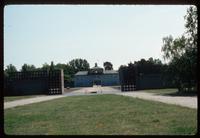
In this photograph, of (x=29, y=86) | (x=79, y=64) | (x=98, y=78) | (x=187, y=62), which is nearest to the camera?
(x=187, y=62)

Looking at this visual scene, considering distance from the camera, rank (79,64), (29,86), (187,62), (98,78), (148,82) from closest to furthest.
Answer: (187,62)
(29,86)
(148,82)
(98,78)
(79,64)

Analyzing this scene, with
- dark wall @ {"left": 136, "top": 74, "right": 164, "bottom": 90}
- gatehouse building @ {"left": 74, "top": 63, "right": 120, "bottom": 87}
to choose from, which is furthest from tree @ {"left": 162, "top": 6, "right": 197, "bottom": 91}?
gatehouse building @ {"left": 74, "top": 63, "right": 120, "bottom": 87}

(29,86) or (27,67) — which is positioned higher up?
(27,67)

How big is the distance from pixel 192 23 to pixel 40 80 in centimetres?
3529

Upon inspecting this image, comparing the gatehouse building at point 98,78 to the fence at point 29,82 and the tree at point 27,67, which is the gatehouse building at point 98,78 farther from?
the fence at point 29,82

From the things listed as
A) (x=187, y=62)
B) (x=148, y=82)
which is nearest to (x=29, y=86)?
(x=148, y=82)

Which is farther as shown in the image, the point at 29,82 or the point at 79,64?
the point at 79,64

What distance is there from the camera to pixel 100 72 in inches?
4739

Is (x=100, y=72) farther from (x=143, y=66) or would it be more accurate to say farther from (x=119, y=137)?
(x=119, y=137)

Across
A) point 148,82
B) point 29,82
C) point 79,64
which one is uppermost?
point 79,64

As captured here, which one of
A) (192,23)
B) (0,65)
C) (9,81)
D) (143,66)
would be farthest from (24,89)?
(0,65)

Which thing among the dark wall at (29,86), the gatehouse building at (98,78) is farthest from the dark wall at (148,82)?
the gatehouse building at (98,78)

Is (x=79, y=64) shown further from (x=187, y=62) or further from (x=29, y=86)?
(x=187, y=62)

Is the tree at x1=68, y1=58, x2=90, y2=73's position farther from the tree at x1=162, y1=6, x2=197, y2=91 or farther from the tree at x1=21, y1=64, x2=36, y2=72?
the tree at x1=162, y1=6, x2=197, y2=91
